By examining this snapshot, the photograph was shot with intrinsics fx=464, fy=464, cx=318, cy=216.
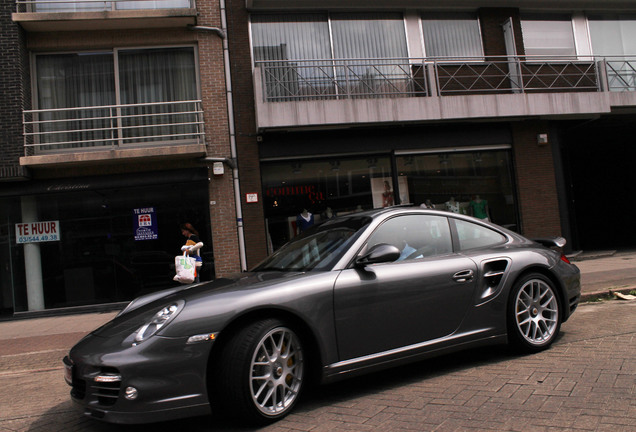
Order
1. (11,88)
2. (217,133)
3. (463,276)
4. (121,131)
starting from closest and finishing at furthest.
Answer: (463,276) < (11,88) < (121,131) < (217,133)

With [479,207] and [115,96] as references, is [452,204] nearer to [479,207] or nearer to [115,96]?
[479,207]

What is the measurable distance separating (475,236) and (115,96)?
32.0ft

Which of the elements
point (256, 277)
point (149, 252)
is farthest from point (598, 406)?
point (149, 252)

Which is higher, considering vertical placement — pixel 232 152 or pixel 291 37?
pixel 291 37

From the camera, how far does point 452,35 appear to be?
1251 centimetres

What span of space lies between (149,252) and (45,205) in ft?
8.50

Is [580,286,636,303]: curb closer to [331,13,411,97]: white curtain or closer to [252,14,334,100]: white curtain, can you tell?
[331,13,411,97]: white curtain

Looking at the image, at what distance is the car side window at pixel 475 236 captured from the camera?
4.24m

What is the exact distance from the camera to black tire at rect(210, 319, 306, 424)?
114 inches

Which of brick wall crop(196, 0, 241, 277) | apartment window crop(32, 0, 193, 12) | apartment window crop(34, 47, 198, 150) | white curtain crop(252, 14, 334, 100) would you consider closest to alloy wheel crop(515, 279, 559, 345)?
brick wall crop(196, 0, 241, 277)

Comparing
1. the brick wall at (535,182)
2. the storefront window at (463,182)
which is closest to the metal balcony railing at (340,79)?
the storefront window at (463,182)

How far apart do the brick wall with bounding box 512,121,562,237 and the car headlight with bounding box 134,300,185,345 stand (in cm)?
1113

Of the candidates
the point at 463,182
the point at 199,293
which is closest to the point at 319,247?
the point at 199,293

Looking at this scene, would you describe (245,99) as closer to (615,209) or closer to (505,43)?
(505,43)
